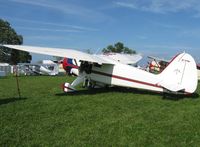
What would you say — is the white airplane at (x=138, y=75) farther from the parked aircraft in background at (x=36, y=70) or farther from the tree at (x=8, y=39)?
the tree at (x=8, y=39)

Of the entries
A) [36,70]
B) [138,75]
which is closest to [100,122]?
[138,75]

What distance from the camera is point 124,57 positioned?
21719 millimetres

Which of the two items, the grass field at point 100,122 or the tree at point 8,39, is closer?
the grass field at point 100,122

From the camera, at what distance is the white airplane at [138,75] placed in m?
11.3

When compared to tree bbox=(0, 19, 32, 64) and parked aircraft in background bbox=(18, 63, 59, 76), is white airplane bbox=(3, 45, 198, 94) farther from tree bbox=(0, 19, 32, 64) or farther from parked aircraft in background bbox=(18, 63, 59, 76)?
tree bbox=(0, 19, 32, 64)

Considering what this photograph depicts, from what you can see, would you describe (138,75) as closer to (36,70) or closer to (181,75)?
(181,75)

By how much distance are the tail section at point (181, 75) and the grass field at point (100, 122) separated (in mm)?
492

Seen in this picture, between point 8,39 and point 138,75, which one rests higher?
point 8,39

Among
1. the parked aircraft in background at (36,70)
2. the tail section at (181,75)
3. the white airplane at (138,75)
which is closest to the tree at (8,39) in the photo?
the parked aircraft in background at (36,70)

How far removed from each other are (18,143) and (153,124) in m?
3.18

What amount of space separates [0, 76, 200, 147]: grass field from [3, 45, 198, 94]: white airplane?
2.34 ft

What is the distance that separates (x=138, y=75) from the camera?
40.5 ft

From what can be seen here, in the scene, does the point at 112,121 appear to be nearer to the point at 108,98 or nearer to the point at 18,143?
the point at 18,143

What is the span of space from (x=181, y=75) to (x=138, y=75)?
1.78 meters
